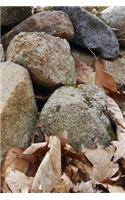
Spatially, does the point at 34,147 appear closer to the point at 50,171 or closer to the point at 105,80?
the point at 50,171

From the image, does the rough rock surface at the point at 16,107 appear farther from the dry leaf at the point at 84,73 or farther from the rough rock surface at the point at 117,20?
the rough rock surface at the point at 117,20

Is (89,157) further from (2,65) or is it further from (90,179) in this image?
(2,65)

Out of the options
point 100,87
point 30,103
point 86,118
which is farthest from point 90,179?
point 100,87

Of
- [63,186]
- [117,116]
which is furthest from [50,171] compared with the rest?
[117,116]

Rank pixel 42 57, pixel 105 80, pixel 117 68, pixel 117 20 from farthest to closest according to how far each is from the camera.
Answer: pixel 117 20, pixel 117 68, pixel 105 80, pixel 42 57

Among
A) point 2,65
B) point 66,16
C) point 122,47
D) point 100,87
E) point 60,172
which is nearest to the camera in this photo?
point 60,172

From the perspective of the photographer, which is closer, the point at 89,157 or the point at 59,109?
the point at 89,157
